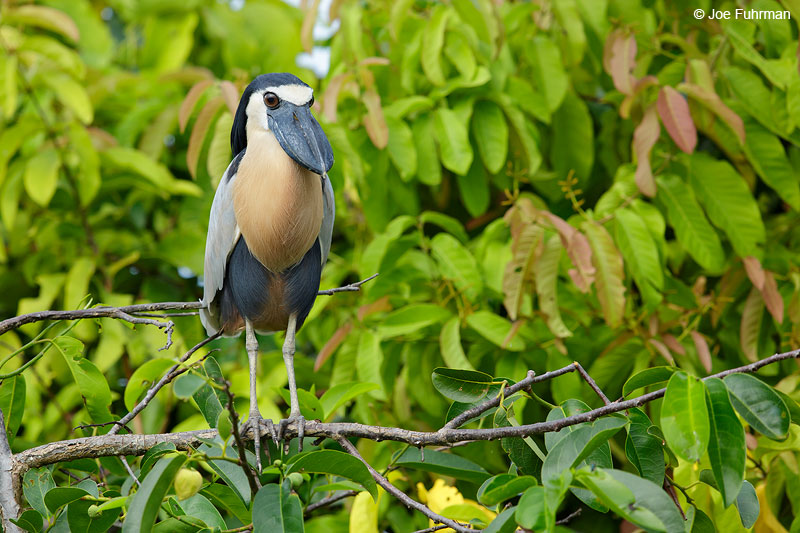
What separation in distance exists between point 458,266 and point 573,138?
22.8 inches

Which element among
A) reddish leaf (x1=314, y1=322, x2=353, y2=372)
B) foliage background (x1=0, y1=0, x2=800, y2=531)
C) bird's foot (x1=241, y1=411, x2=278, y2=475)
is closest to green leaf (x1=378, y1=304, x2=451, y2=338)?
foliage background (x1=0, y1=0, x2=800, y2=531)

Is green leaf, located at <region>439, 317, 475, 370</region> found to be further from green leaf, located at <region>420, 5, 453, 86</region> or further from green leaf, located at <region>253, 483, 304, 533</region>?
green leaf, located at <region>253, 483, 304, 533</region>

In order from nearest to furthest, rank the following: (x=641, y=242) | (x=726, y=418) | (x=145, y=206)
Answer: (x=726, y=418)
(x=641, y=242)
(x=145, y=206)

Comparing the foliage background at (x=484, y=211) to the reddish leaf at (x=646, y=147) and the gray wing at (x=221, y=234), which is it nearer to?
the reddish leaf at (x=646, y=147)

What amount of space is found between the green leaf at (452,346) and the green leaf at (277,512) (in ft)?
2.73

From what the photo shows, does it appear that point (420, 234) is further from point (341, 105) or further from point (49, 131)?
point (49, 131)

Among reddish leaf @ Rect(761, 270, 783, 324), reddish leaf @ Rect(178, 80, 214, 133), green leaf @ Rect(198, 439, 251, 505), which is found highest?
reddish leaf @ Rect(178, 80, 214, 133)

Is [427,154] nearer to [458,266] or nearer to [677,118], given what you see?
[458,266]

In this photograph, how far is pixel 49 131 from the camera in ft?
8.09

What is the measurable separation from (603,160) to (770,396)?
1487mm

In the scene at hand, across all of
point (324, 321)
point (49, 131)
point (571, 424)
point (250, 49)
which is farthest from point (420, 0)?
point (571, 424)

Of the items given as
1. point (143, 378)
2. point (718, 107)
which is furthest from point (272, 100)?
point (718, 107)

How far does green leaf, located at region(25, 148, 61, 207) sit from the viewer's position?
2314 millimetres

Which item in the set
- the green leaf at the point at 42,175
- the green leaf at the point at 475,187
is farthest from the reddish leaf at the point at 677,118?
the green leaf at the point at 42,175
